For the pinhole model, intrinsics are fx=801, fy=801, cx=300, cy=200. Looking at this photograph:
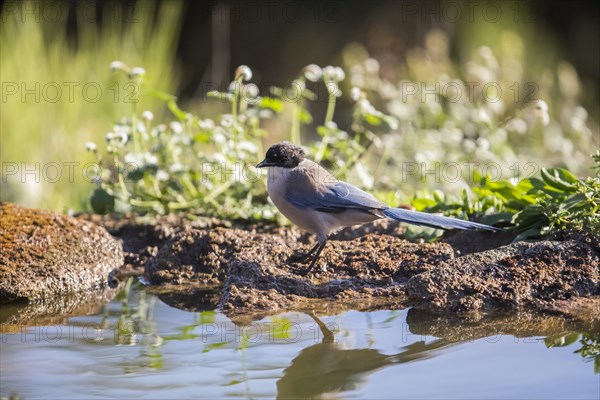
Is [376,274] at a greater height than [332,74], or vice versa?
[332,74]

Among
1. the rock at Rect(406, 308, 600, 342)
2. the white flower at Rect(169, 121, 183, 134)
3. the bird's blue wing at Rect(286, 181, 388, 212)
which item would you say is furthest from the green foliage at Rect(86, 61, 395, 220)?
the rock at Rect(406, 308, 600, 342)

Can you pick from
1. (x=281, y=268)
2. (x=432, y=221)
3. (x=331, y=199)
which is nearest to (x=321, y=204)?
(x=331, y=199)

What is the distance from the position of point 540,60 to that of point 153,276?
7681mm

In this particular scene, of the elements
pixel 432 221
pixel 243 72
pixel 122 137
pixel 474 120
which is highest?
pixel 474 120

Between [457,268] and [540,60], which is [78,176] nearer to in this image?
[457,268]

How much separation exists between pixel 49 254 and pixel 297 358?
5.24 ft

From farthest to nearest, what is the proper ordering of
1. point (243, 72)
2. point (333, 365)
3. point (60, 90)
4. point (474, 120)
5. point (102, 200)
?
point (60, 90) → point (474, 120) → point (102, 200) → point (243, 72) → point (333, 365)

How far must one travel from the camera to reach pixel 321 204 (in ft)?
12.7

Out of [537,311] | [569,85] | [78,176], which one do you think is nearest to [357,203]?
[537,311]

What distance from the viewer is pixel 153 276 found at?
3945 millimetres

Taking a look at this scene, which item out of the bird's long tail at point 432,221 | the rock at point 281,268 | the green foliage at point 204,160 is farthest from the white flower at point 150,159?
the bird's long tail at point 432,221

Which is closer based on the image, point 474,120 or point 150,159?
point 150,159

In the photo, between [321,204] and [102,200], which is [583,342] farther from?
[102,200]

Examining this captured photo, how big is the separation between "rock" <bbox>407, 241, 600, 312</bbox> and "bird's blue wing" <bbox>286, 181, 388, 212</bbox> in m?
0.63
